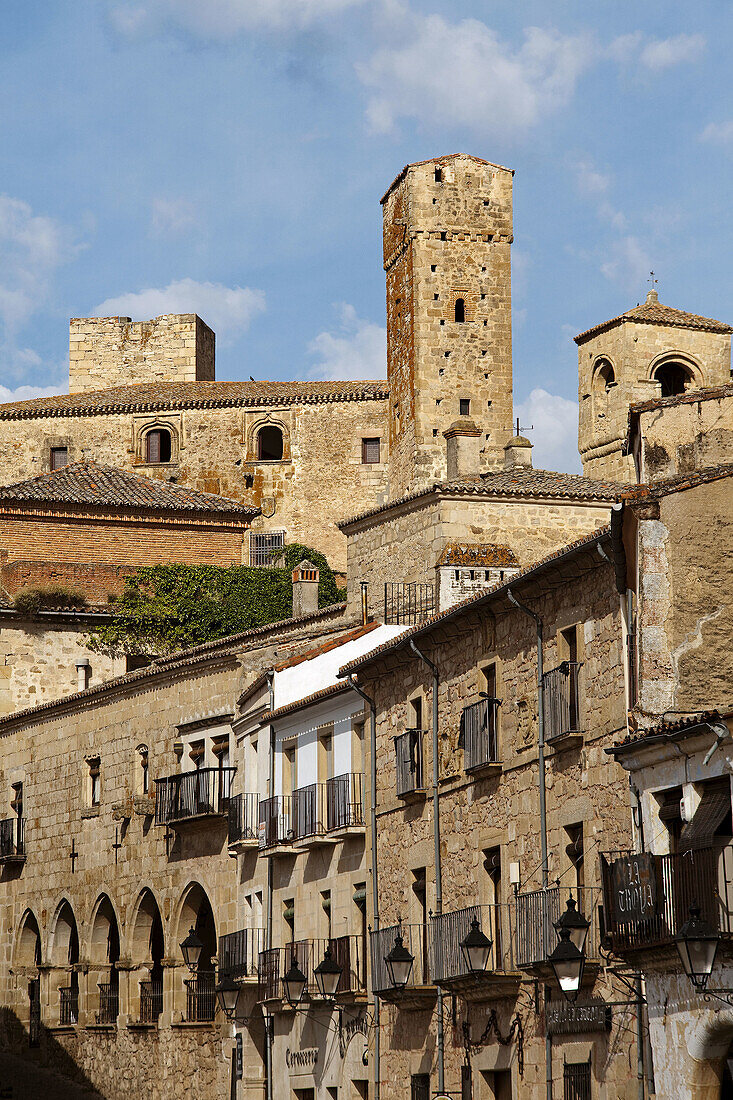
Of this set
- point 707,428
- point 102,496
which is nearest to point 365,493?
point 102,496

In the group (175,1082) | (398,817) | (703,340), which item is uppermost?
(703,340)

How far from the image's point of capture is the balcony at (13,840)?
45.1 meters

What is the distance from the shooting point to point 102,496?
56969 millimetres

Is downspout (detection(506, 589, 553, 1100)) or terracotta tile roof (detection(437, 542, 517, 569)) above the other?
terracotta tile roof (detection(437, 542, 517, 569))

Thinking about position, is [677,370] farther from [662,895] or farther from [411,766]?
[662,895]

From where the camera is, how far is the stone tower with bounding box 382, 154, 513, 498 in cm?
6550

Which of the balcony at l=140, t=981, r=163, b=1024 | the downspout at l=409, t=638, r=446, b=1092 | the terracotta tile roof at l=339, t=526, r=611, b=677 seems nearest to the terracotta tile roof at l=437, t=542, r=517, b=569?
the terracotta tile roof at l=339, t=526, r=611, b=677

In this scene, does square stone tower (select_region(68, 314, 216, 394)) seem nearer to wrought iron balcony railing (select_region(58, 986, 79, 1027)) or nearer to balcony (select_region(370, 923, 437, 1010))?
wrought iron balcony railing (select_region(58, 986, 79, 1027))

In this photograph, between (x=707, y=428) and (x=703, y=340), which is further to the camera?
(x=703, y=340)

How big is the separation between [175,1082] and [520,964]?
16.3 m

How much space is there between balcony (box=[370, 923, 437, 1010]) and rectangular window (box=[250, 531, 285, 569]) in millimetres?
46370

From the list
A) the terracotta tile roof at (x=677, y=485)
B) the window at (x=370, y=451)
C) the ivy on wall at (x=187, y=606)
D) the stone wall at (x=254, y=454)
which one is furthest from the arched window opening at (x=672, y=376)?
the terracotta tile roof at (x=677, y=485)

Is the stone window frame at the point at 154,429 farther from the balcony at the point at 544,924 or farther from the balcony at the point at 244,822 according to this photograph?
the balcony at the point at 544,924

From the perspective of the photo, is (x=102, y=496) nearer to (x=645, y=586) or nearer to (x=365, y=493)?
(x=365, y=493)
